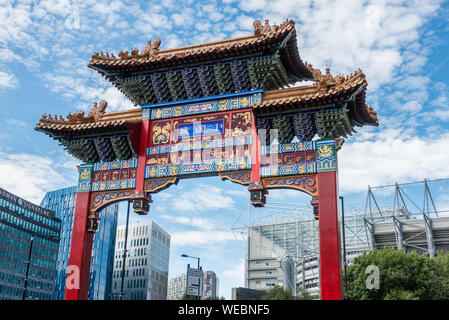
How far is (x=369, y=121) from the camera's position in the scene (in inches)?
727

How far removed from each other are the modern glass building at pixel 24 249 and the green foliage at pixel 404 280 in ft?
165

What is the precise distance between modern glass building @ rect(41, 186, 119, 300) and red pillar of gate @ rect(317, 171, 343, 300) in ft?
237

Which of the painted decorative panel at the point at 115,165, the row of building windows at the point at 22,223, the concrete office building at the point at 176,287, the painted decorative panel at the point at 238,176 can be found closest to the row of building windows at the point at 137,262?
the row of building windows at the point at 22,223

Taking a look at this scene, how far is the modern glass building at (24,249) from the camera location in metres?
69.9

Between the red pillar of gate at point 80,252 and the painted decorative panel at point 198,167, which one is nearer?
the painted decorative panel at point 198,167

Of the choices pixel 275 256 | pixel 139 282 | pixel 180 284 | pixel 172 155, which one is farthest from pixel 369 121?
pixel 180 284

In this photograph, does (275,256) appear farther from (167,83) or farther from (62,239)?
(167,83)

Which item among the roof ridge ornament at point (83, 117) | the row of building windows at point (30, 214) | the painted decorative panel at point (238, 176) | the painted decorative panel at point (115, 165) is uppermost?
the row of building windows at point (30, 214)

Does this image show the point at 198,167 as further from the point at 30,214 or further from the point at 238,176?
the point at 30,214

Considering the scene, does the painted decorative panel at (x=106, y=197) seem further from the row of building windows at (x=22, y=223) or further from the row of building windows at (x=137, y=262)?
the row of building windows at (x=137, y=262)

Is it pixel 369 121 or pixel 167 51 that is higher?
pixel 167 51

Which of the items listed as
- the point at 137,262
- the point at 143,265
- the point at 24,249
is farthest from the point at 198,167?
the point at 137,262
